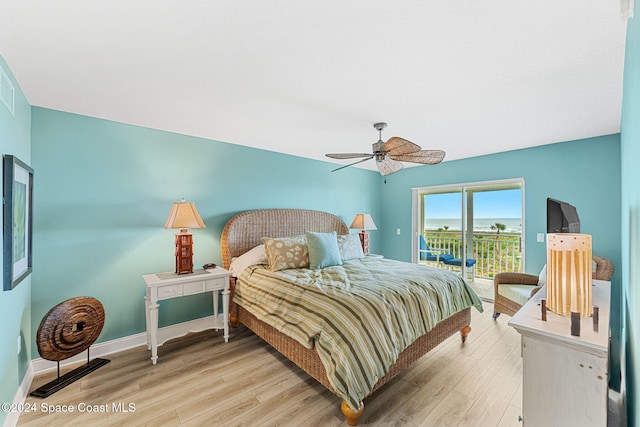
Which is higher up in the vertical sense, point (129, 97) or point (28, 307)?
point (129, 97)

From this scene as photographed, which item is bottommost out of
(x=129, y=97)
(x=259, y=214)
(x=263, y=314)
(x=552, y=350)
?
(x=263, y=314)

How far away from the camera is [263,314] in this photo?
2531mm

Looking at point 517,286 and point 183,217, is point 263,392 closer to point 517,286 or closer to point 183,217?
point 183,217

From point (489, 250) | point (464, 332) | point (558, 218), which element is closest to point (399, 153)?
point (558, 218)

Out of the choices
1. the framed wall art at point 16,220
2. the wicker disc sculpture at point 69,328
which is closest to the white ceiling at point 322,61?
the framed wall art at point 16,220

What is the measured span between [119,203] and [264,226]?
1.64 m

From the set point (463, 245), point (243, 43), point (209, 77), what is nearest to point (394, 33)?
point (243, 43)

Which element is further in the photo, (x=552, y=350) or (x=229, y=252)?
(x=229, y=252)

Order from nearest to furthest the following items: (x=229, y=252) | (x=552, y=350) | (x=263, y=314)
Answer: (x=552, y=350) → (x=263, y=314) → (x=229, y=252)

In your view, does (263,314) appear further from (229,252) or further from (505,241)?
(505,241)

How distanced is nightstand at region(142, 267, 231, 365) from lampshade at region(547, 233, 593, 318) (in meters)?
2.70

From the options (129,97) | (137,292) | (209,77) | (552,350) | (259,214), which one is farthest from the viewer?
(259,214)

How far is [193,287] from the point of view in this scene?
2736mm

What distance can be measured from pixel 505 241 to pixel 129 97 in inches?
214
